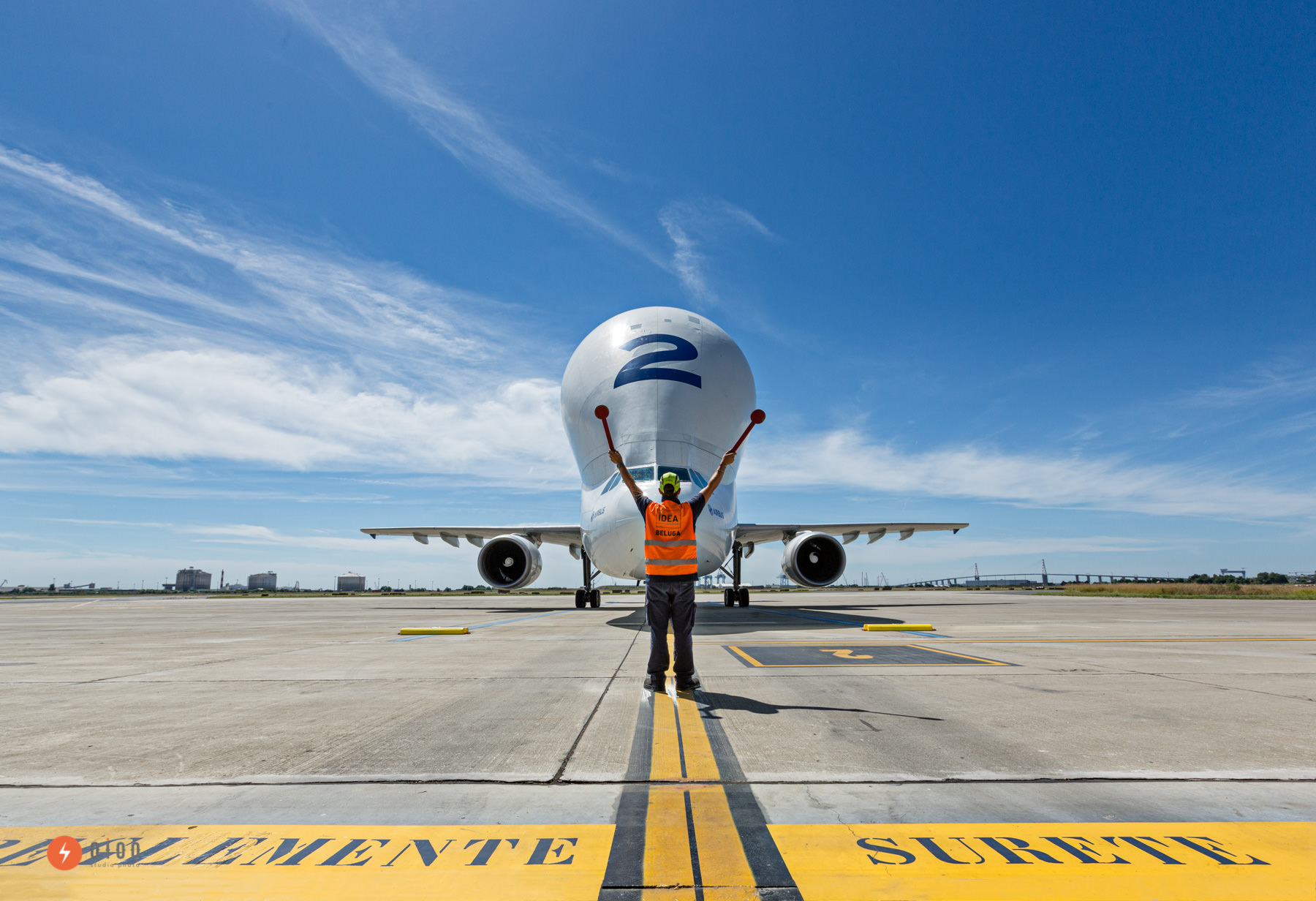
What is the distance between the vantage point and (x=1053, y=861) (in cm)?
207

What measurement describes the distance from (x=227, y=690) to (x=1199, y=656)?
9.91 metres

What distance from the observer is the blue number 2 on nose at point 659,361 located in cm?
1702

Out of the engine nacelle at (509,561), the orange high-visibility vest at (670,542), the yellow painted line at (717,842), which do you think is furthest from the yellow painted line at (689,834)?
the engine nacelle at (509,561)

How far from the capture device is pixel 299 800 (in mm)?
2641

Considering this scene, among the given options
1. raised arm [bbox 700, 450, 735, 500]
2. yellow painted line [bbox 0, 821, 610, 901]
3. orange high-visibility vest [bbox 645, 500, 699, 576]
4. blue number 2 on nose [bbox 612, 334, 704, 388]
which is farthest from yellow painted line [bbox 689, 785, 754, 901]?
blue number 2 on nose [bbox 612, 334, 704, 388]

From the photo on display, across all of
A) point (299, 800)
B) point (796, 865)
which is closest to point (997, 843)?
point (796, 865)

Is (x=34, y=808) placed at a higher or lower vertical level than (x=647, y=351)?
lower

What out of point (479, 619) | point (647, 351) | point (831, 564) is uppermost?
point (647, 351)

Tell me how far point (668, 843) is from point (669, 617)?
329 centimetres

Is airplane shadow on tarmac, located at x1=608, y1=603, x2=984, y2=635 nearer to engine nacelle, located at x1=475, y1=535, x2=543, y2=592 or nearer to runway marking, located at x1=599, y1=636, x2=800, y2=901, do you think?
engine nacelle, located at x1=475, y1=535, x2=543, y2=592

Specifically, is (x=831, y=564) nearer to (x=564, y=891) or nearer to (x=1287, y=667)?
(x=1287, y=667)

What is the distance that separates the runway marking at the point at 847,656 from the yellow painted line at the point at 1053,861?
4295 mm

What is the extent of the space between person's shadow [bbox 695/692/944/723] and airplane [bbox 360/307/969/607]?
25.8ft

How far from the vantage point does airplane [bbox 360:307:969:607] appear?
45.6 ft
